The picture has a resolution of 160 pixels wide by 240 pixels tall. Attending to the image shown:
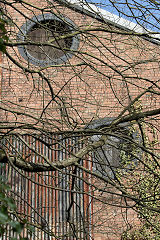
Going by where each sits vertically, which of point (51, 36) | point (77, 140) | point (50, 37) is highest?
point (50, 37)

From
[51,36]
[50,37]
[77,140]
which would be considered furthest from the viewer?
[50,37]

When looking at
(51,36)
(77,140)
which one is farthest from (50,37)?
(51,36)

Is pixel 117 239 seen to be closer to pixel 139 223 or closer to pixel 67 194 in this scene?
pixel 139 223

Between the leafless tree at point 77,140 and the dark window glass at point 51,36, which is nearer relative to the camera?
the leafless tree at point 77,140

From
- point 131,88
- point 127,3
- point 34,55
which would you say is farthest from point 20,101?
point 127,3

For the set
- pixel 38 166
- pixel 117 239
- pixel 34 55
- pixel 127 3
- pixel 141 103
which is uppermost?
pixel 34 55

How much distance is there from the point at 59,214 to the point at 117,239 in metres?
1.58

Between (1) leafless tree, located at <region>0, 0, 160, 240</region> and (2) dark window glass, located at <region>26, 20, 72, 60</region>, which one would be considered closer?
(1) leafless tree, located at <region>0, 0, 160, 240</region>

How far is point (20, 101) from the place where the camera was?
933 centimetres

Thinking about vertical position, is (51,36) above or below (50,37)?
below

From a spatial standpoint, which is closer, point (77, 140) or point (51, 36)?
point (51, 36)

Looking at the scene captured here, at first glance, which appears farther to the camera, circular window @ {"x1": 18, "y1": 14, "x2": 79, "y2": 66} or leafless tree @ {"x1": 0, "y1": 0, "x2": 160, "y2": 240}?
circular window @ {"x1": 18, "y1": 14, "x2": 79, "y2": 66}

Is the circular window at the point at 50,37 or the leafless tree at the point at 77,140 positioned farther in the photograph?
the circular window at the point at 50,37

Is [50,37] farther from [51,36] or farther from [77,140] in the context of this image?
[51,36]
